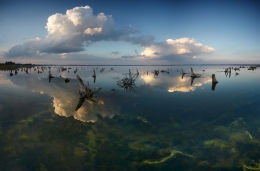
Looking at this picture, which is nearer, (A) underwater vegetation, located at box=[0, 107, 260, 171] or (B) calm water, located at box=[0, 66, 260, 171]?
(A) underwater vegetation, located at box=[0, 107, 260, 171]

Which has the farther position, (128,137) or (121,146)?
(128,137)

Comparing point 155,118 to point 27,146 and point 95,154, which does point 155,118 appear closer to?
point 95,154

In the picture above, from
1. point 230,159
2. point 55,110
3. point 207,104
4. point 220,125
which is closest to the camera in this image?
point 230,159

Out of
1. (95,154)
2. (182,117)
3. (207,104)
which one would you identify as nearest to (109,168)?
(95,154)

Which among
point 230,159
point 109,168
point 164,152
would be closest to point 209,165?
point 230,159

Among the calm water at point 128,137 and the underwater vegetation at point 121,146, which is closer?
the underwater vegetation at point 121,146

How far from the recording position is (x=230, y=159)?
26.7 ft

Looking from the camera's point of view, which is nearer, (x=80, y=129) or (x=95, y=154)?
(x=95, y=154)

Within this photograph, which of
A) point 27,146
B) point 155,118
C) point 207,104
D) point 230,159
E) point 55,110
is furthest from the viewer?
point 207,104

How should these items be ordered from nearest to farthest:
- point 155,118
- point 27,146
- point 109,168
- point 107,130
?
1. point 109,168
2. point 27,146
3. point 107,130
4. point 155,118

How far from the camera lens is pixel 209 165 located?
7629 millimetres

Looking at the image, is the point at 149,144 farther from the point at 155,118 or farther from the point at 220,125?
the point at 220,125

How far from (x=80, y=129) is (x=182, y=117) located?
8690mm

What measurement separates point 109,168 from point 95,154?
1.34 meters
